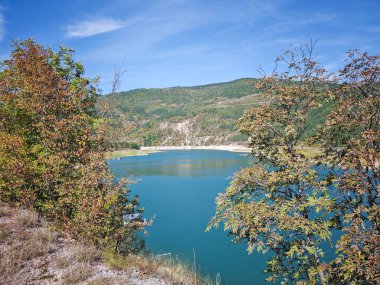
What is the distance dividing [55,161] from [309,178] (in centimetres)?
826

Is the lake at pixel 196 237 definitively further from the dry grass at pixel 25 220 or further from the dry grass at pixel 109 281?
the dry grass at pixel 109 281

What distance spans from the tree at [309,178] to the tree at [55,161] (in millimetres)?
3668

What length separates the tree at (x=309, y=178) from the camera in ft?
23.4

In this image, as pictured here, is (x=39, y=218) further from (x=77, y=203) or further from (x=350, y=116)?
(x=350, y=116)

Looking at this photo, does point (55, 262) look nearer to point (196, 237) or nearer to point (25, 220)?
point (25, 220)

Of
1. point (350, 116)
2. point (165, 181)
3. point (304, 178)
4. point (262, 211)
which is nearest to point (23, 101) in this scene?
point (262, 211)

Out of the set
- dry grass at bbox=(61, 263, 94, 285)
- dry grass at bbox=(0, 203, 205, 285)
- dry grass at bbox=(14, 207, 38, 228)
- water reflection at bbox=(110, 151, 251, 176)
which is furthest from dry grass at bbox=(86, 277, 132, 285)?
water reflection at bbox=(110, 151, 251, 176)

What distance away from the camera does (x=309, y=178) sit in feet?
28.1

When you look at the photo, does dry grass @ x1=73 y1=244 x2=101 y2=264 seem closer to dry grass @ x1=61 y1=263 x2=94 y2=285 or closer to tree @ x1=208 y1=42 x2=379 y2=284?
dry grass @ x1=61 y1=263 x2=94 y2=285

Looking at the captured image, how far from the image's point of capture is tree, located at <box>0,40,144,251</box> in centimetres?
938

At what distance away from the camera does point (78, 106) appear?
12.0 m

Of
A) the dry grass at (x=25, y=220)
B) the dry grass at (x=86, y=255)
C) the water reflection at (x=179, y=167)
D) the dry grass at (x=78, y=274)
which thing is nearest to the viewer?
the dry grass at (x=78, y=274)

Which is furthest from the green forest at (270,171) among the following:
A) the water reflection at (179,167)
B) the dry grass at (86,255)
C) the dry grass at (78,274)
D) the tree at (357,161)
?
the water reflection at (179,167)

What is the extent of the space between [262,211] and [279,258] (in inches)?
84.4
